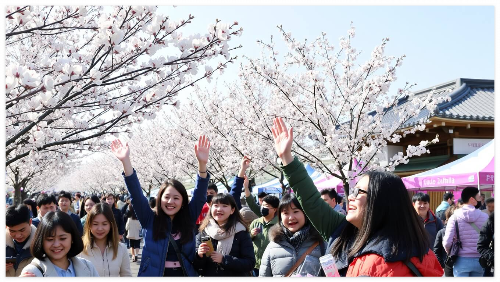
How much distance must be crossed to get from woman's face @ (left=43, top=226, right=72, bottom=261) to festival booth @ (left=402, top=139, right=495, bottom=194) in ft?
23.3

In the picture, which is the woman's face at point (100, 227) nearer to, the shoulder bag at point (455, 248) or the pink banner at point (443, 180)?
the shoulder bag at point (455, 248)

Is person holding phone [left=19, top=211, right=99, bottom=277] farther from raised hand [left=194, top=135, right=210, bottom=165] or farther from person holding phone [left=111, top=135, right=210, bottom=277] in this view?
raised hand [left=194, top=135, right=210, bottom=165]

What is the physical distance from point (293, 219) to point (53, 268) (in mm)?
1834

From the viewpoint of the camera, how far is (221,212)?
4.52 m

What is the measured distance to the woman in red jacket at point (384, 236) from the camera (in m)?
2.10

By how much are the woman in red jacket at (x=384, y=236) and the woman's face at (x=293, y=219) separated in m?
1.30

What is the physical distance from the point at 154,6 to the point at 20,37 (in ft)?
6.57

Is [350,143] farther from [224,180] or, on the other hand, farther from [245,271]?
[224,180]

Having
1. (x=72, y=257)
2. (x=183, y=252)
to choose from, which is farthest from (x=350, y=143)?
(x=72, y=257)

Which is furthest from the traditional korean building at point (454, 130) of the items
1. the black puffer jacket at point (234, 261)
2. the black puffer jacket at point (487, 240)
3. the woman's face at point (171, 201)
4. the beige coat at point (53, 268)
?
the beige coat at point (53, 268)

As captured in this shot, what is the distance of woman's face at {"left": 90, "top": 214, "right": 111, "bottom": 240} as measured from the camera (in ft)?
13.6

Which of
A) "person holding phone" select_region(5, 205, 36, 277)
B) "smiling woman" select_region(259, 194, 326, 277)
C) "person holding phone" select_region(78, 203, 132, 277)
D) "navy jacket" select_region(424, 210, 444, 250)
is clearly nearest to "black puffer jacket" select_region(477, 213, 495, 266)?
"navy jacket" select_region(424, 210, 444, 250)

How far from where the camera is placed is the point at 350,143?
29.1 feet

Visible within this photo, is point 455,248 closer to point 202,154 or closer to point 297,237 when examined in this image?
point 297,237
